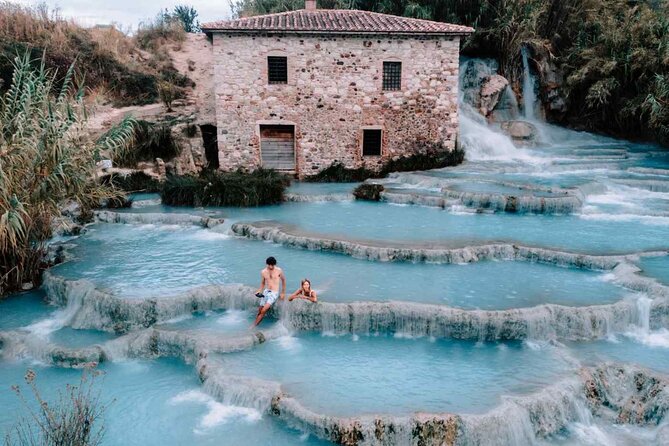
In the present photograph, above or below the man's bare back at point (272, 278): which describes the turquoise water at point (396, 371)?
below

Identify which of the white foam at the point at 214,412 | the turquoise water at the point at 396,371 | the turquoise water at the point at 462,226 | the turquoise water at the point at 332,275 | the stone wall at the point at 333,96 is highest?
the stone wall at the point at 333,96

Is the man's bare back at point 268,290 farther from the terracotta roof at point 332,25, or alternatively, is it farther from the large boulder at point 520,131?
the large boulder at point 520,131

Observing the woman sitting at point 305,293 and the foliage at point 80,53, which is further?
the foliage at point 80,53

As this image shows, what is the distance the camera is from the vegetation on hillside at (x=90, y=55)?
913 inches

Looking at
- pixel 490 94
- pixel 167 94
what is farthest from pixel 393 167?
pixel 167 94

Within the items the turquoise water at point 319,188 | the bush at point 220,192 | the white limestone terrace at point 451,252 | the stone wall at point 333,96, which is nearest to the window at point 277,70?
the stone wall at point 333,96

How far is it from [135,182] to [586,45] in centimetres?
2118

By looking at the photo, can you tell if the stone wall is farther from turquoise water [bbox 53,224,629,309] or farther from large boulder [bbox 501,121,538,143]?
turquoise water [bbox 53,224,629,309]

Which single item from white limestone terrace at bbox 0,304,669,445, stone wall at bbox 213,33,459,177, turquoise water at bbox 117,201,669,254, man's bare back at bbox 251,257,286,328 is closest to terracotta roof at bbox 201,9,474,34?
stone wall at bbox 213,33,459,177

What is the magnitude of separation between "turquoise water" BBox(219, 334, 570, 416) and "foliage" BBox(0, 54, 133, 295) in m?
5.08

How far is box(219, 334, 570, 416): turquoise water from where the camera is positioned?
764cm

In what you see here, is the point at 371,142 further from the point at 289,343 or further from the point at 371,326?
the point at 289,343

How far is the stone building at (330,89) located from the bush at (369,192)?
10.7ft

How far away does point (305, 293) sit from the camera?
9.93m
